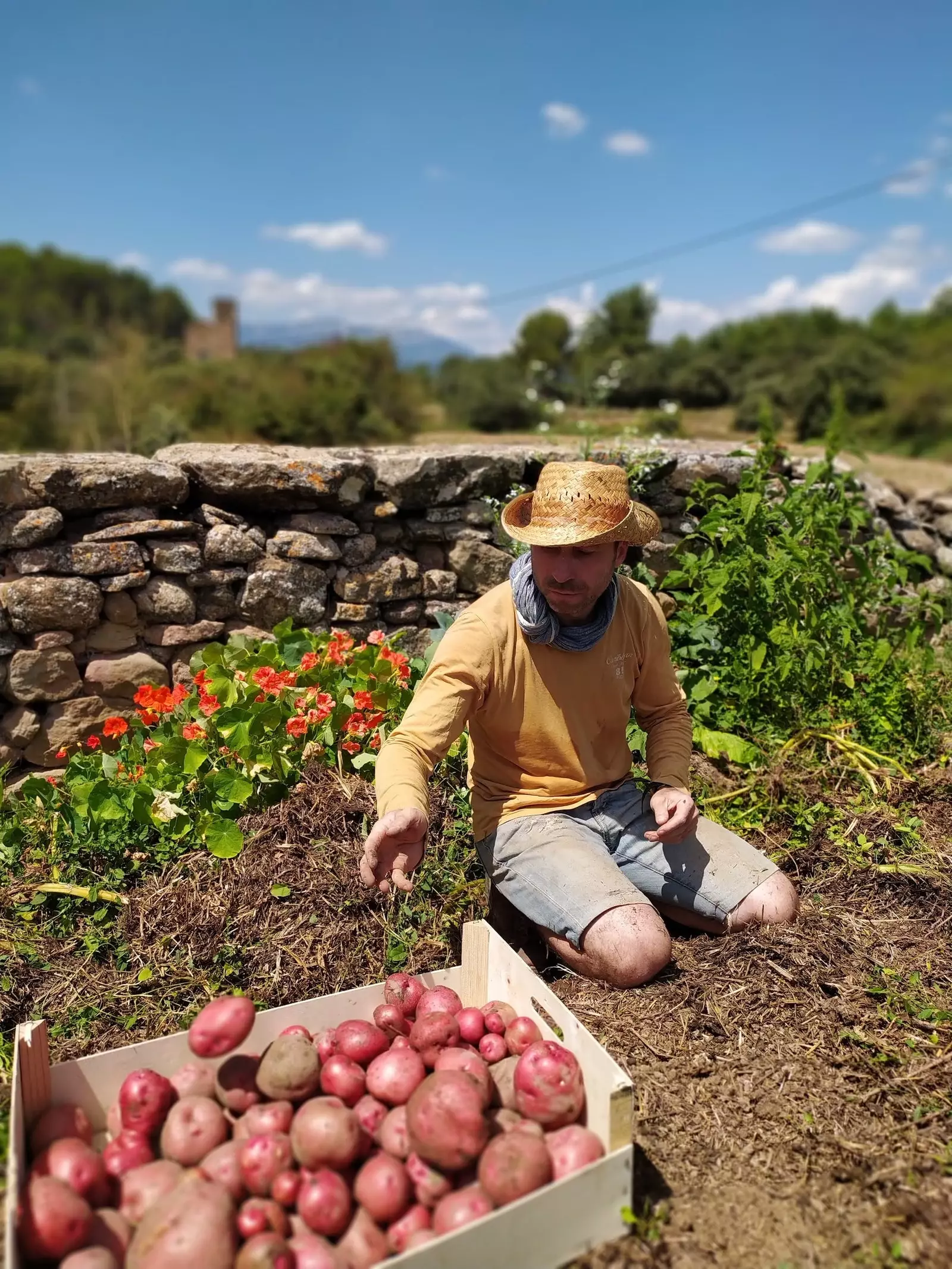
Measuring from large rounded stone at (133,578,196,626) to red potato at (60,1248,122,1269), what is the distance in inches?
108

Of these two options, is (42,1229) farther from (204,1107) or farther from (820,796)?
(820,796)

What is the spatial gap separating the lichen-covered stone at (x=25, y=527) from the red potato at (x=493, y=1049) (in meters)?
2.71

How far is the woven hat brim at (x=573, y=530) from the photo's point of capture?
222cm

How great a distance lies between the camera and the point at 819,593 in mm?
3793

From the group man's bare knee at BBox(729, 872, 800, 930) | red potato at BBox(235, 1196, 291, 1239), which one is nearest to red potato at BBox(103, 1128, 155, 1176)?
red potato at BBox(235, 1196, 291, 1239)

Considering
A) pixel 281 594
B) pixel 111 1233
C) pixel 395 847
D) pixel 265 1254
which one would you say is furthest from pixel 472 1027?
pixel 281 594

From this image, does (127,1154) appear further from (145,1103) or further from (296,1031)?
(296,1031)

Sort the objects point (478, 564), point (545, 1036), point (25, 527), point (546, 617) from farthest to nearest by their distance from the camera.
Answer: point (478, 564), point (25, 527), point (546, 617), point (545, 1036)

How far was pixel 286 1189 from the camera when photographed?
1488mm

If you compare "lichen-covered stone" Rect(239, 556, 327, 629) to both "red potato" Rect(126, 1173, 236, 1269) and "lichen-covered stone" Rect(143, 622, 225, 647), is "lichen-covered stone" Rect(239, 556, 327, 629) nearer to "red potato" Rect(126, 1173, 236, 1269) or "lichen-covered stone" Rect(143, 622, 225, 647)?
"lichen-covered stone" Rect(143, 622, 225, 647)

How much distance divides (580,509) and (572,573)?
6.5 inches

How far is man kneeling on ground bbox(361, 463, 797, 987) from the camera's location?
7.41 feet

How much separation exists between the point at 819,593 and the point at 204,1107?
A: 3.14m

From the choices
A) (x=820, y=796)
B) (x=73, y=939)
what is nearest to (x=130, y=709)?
(x=73, y=939)
